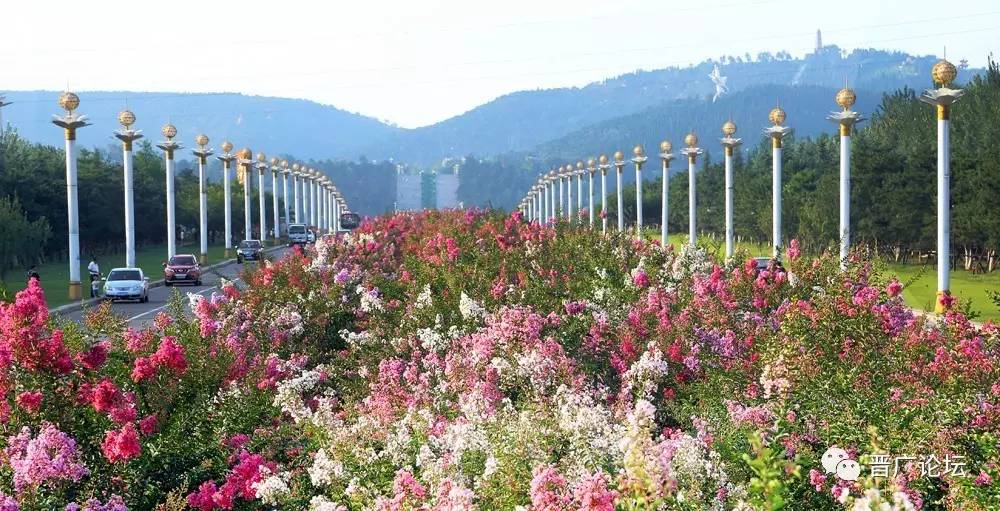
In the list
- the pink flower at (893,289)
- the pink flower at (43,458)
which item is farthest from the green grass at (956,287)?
the pink flower at (43,458)

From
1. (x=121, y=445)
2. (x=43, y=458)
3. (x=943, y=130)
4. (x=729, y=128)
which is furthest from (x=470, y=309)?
(x=729, y=128)

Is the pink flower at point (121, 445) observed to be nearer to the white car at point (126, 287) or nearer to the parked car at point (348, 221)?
the white car at point (126, 287)

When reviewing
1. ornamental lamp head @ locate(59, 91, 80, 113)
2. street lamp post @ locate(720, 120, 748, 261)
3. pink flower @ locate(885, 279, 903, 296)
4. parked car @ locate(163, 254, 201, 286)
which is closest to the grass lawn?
Answer: parked car @ locate(163, 254, 201, 286)

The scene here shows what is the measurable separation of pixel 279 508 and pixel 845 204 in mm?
28927

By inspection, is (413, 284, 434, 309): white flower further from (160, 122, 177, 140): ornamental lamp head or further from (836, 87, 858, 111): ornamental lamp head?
(160, 122, 177, 140): ornamental lamp head

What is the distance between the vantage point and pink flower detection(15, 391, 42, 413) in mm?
10273

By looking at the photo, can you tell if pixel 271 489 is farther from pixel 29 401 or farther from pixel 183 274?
pixel 183 274

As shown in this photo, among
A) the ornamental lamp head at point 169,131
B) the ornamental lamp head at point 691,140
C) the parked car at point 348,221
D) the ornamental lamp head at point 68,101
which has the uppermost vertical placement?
the ornamental lamp head at point 68,101

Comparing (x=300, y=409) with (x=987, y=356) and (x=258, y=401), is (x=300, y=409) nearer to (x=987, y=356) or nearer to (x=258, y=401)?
(x=258, y=401)

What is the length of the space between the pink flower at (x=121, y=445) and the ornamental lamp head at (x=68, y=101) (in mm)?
36795

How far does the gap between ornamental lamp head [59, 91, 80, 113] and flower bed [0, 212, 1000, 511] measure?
2752 centimetres

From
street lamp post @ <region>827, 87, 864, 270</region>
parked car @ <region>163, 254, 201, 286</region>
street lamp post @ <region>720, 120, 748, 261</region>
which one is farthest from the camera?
parked car @ <region>163, 254, 201, 286</region>

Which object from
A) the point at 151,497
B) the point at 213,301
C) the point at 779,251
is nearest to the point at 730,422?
the point at 151,497

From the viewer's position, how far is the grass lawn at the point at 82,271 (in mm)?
49938
